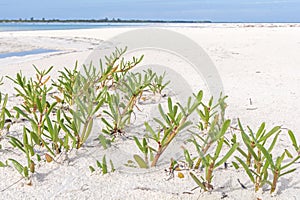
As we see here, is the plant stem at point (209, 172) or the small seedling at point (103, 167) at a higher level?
the small seedling at point (103, 167)

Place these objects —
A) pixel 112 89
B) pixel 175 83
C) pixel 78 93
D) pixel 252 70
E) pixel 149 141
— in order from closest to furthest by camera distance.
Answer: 1. pixel 149 141
2. pixel 78 93
3. pixel 112 89
4. pixel 175 83
5. pixel 252 70

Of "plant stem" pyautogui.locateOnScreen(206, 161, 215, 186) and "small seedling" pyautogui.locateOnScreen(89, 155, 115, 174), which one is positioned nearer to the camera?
"plant stem" pyautogui.locateOnScreen(206, 161, 215, 186)

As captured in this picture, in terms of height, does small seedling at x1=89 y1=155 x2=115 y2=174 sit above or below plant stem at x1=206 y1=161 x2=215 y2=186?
above

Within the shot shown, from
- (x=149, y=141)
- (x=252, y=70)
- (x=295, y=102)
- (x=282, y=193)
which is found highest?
(x=252, y=70)

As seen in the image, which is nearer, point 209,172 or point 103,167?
point 209,172

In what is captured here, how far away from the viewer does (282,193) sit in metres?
0.97

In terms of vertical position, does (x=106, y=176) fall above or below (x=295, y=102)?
below

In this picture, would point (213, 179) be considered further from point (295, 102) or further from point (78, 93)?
point (295, 102)

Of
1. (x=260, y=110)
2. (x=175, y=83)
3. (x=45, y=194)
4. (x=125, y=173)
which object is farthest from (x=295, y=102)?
(x=45, y=194)

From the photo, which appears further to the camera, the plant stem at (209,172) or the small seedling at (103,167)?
the small seedling at (103,167)

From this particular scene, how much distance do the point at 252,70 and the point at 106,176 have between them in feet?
9.08

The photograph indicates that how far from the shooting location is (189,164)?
3.64 feet

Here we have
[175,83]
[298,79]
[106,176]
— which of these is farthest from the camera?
[298,79]

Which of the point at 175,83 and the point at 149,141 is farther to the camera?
the point at 175,83
